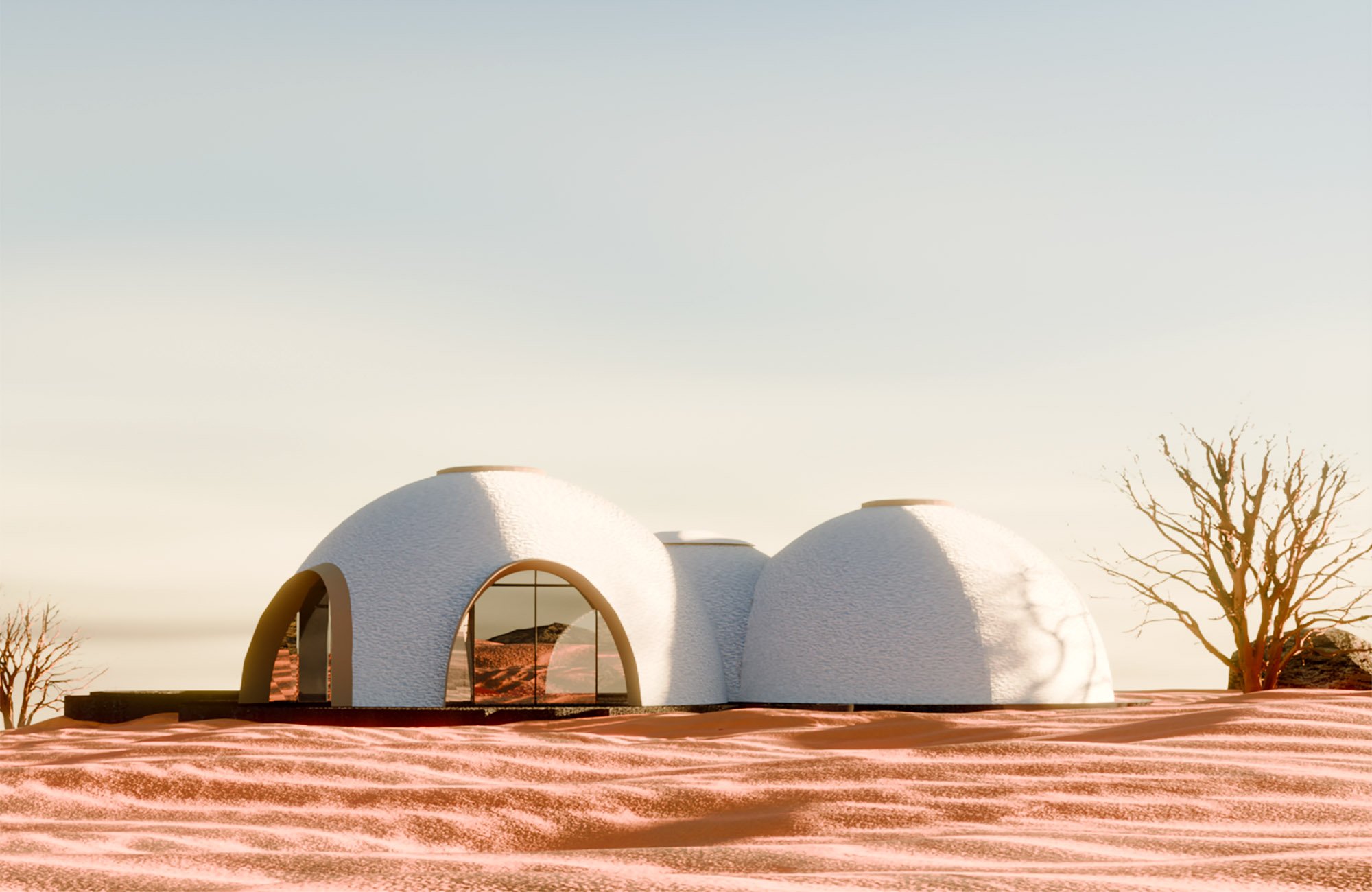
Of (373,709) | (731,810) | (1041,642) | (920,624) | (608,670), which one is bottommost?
(731,810)

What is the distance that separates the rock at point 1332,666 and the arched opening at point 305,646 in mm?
19590

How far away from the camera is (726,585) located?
19828 mm

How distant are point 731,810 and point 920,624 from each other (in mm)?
11044

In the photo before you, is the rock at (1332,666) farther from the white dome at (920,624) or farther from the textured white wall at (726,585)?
the textured white wall at (726,585)

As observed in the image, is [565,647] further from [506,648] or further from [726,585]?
[726,585]

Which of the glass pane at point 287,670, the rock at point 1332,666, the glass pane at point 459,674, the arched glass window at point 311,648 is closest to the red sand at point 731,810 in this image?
the glass pane at point 287,670

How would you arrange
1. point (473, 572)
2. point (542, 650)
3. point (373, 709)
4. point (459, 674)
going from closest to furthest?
point (373, 709), point (473, 572), point (459, 674), point (542, 650)

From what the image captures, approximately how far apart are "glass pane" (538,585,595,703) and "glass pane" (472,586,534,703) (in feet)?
0.68

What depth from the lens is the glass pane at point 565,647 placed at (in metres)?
21.2

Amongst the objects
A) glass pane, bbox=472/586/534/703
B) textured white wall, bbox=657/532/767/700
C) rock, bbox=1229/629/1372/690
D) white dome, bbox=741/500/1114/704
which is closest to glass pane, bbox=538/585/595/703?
glass pane, bbox=472/586/534/703

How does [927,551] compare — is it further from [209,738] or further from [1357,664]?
[1357,664]

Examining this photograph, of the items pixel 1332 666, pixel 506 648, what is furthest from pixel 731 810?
pixel 1332 666

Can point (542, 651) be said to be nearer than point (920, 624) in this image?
No

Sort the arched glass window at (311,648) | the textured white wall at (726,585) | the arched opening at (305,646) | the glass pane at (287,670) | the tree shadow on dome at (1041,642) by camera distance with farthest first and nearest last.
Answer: the arched glass window at (311,648) → the textured white wall at (726,585) → the glass pane at (287,670) → the tree shadow on dome at (1041,642) → the arched opening at (305,646)
